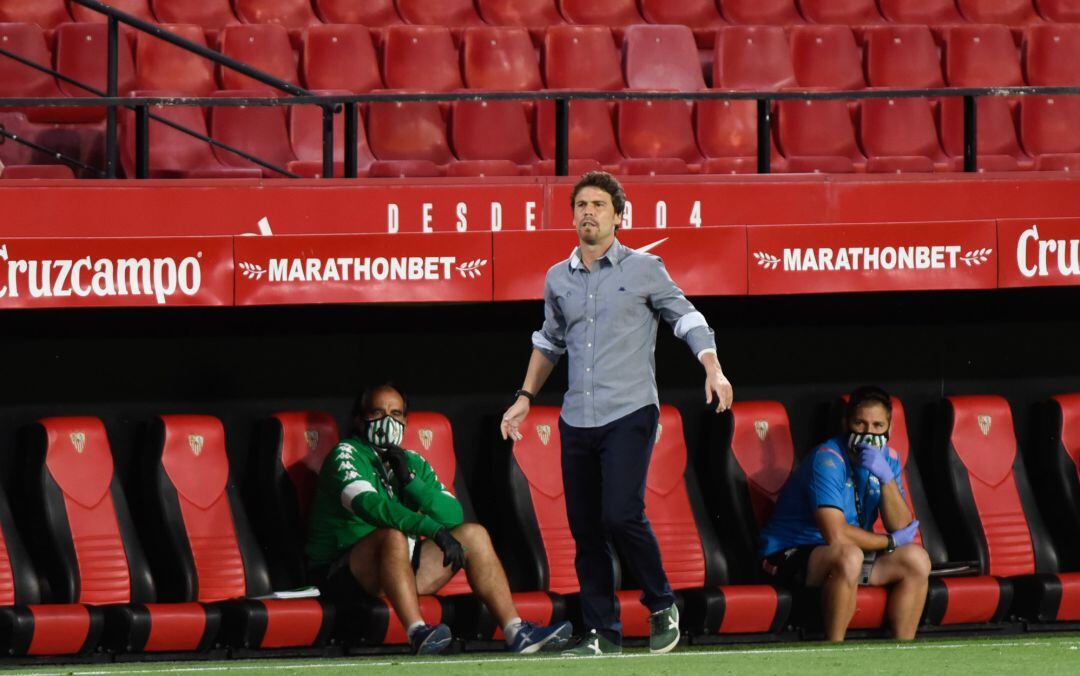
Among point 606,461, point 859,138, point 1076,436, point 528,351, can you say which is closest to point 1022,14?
point 859,138

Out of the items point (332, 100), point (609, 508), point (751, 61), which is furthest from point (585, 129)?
point (609, 508)

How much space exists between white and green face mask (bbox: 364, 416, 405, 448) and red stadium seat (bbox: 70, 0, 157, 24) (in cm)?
347

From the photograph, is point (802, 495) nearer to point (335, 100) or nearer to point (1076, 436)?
point (1076, 436)

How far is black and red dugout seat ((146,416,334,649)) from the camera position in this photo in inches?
267

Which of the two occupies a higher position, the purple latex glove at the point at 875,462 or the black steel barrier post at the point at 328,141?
the black steel barrier post at the point at 328,141

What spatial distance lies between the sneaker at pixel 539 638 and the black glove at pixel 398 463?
2.62 feet

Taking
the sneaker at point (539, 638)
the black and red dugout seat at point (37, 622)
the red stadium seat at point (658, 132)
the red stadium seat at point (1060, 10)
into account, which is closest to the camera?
the sneaker at point (539, 638)

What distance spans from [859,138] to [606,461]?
402cm

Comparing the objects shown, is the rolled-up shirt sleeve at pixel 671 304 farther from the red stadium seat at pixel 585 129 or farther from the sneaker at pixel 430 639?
the red stadium seat at pixel 585 129

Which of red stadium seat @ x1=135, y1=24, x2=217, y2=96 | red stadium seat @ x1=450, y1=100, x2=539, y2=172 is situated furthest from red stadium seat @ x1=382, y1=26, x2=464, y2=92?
red stadium seat @ x1=450, y1=100, x2=539, y2=172

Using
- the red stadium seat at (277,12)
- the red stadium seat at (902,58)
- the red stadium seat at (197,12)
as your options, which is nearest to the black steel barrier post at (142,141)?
the red stadium seat at (197,12)

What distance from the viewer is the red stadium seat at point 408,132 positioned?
744cm

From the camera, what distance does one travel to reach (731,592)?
6.89 m

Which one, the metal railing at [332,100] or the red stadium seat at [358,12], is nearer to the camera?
the metal railing at [332,100]
